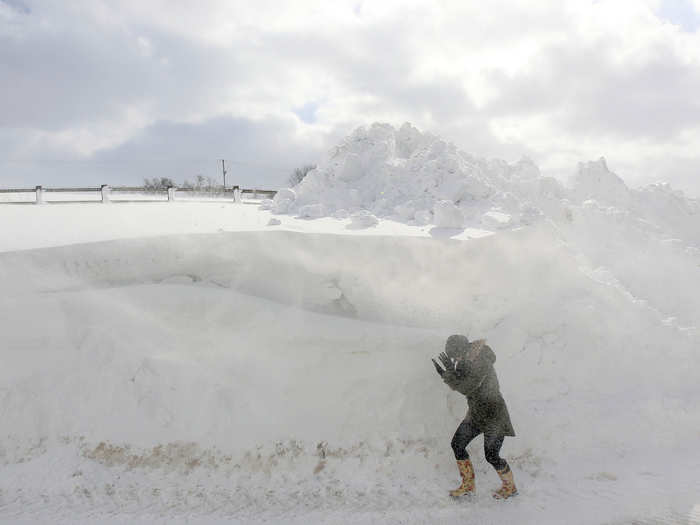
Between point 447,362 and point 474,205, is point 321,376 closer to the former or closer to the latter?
point 447,362

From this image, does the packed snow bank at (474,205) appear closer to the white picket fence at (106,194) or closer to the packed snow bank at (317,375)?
the packed snow bank at (317,375)

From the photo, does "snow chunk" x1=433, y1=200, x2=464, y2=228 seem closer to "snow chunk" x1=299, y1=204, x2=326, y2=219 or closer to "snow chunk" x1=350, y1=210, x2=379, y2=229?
"snow chunk" x1=350, y1=210, x2=379, y2=229

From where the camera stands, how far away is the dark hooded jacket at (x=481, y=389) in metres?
4.35

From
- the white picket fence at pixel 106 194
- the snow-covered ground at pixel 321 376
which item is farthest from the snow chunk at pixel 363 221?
the white picket fence at pixel 106 194

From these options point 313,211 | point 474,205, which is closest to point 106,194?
point 313,211

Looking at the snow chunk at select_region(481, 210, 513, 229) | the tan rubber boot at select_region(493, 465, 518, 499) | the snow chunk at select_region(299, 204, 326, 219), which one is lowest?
the tan rubber boot at select_region(493, 465, 518, 499)

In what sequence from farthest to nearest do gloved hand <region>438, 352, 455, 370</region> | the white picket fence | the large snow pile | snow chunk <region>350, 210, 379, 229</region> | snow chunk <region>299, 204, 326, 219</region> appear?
the white picket fence
snow chunk <region>299, 204, 326, 219</region>
the large snow pile
snow chunk <region>350, 210, 379, 229</region>
gloved hand <region>438, 352, 455, 370</region>

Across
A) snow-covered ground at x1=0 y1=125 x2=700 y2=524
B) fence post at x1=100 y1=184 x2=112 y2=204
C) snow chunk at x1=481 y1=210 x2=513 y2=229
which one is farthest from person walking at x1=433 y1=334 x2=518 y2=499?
fence post at x1=100 y1=184 x2=112 y2=204

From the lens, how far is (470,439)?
14.5 ft

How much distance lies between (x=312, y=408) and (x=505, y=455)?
2.01m

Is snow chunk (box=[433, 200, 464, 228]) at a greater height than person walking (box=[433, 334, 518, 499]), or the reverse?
snow chunk (box=[433, 200, 464, 228])

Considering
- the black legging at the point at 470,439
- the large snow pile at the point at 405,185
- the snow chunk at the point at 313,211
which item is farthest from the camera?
the snow chunk at the point at 313,211

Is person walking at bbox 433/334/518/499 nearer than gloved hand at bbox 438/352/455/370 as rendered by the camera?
Yes

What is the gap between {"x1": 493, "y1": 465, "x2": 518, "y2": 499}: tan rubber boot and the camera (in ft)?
14.2
